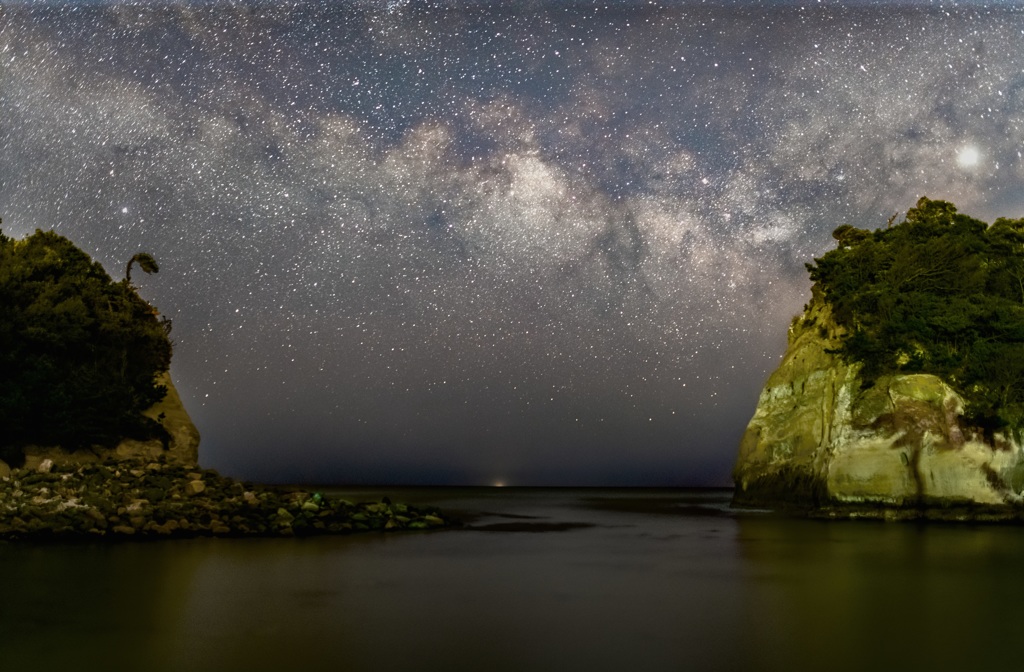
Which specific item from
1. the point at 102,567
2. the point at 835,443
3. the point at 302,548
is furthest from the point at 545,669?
the point at 835,443

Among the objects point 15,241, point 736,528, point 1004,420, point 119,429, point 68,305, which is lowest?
point 736,528

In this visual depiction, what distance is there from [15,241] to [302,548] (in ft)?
97.7

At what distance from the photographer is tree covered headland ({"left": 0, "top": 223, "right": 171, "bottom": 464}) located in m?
35.0

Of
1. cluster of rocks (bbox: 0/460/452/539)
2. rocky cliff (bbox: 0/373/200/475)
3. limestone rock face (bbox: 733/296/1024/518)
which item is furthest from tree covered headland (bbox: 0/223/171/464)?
limestone rock face (bbox: 733/296/1024/518)

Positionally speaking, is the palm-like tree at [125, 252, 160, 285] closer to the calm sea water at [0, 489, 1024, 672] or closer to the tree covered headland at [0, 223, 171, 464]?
the tree covered headland at [0, 223, 171, 464]

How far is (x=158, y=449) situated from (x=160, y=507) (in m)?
16.4

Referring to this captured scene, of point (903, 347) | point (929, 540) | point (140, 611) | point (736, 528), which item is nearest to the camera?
point (140, 611)

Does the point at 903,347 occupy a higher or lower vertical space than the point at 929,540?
higher

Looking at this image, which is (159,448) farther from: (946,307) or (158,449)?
(946,307)

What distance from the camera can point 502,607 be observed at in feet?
46.6

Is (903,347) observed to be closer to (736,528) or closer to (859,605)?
(736,528)

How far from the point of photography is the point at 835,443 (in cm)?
4016

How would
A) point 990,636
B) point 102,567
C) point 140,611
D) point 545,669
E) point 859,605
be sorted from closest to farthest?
point 545,669
point 990,636
point 140,611
point 859,605
point 102,567

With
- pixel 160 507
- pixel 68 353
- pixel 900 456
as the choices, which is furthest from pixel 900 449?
pixel 68 353
